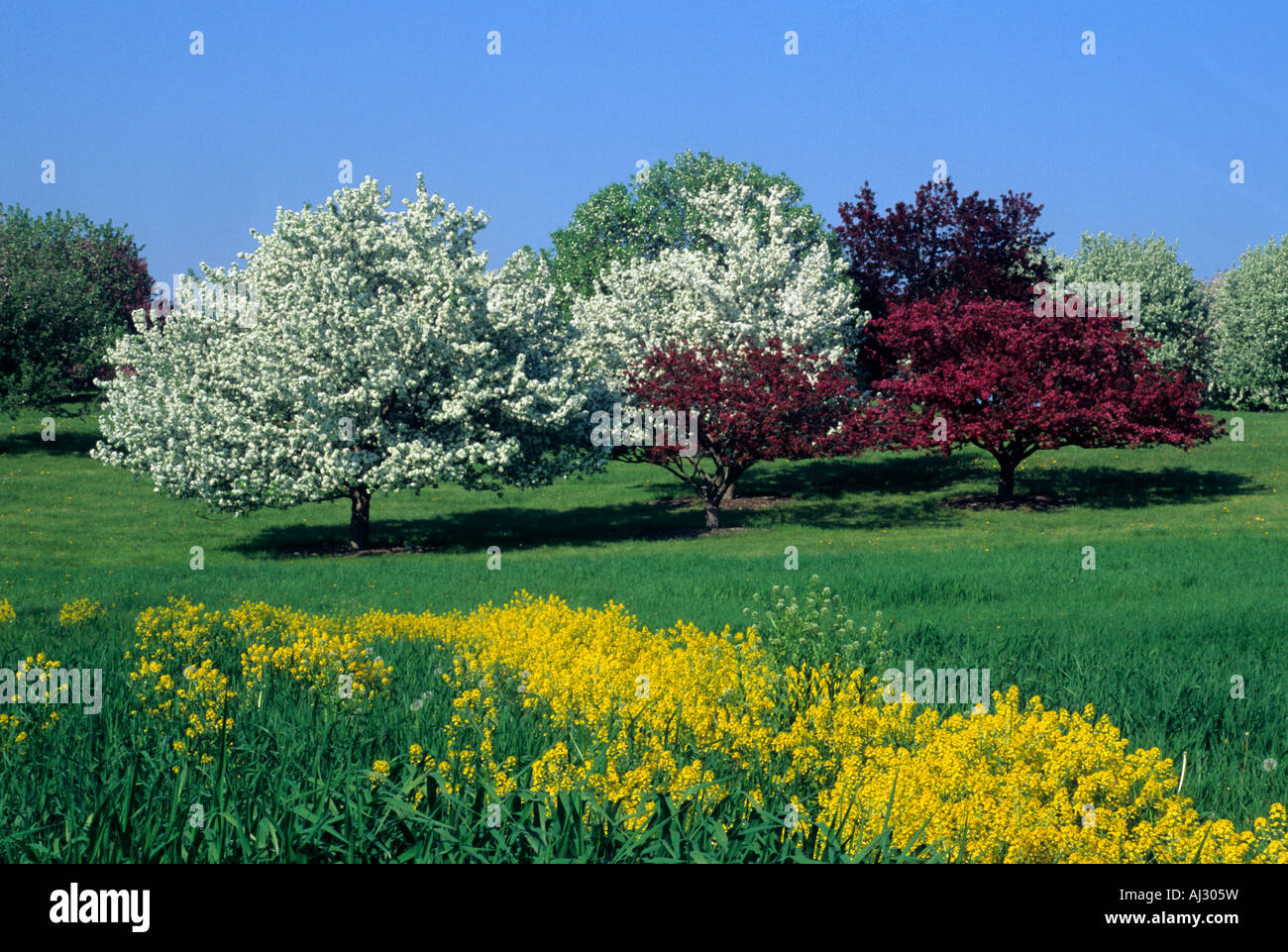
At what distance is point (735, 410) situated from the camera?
29406mm

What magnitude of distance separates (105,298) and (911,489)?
54666 mm

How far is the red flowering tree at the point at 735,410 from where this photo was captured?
96.8 feet

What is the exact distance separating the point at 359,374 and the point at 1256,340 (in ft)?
170

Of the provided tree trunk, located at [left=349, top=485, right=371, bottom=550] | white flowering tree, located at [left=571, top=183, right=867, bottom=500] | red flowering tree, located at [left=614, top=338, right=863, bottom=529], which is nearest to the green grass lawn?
tree trunk, located at [left=349, top=485, right=371, bottom=550]

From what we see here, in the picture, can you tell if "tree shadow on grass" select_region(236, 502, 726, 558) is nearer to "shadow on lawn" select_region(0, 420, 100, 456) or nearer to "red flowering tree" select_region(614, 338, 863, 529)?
"red flowering tree" select_region(614, 338, 863, 529)

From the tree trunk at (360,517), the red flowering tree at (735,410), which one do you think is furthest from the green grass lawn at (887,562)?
the red flowering tree at (735,410)

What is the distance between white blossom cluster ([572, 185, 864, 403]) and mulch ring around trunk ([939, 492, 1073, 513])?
6.36 meters

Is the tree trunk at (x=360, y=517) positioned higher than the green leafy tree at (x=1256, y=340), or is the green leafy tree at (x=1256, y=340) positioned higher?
the green leafy tree at (x=1256, y=340)

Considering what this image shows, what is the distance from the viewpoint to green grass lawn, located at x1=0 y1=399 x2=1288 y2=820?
34.0 feet

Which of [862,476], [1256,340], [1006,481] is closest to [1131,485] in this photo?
[1006,481]

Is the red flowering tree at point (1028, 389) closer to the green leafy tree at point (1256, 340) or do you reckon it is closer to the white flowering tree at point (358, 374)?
the white flowering tree at point (358, 374)

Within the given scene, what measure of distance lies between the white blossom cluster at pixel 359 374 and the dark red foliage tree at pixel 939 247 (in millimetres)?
18856
